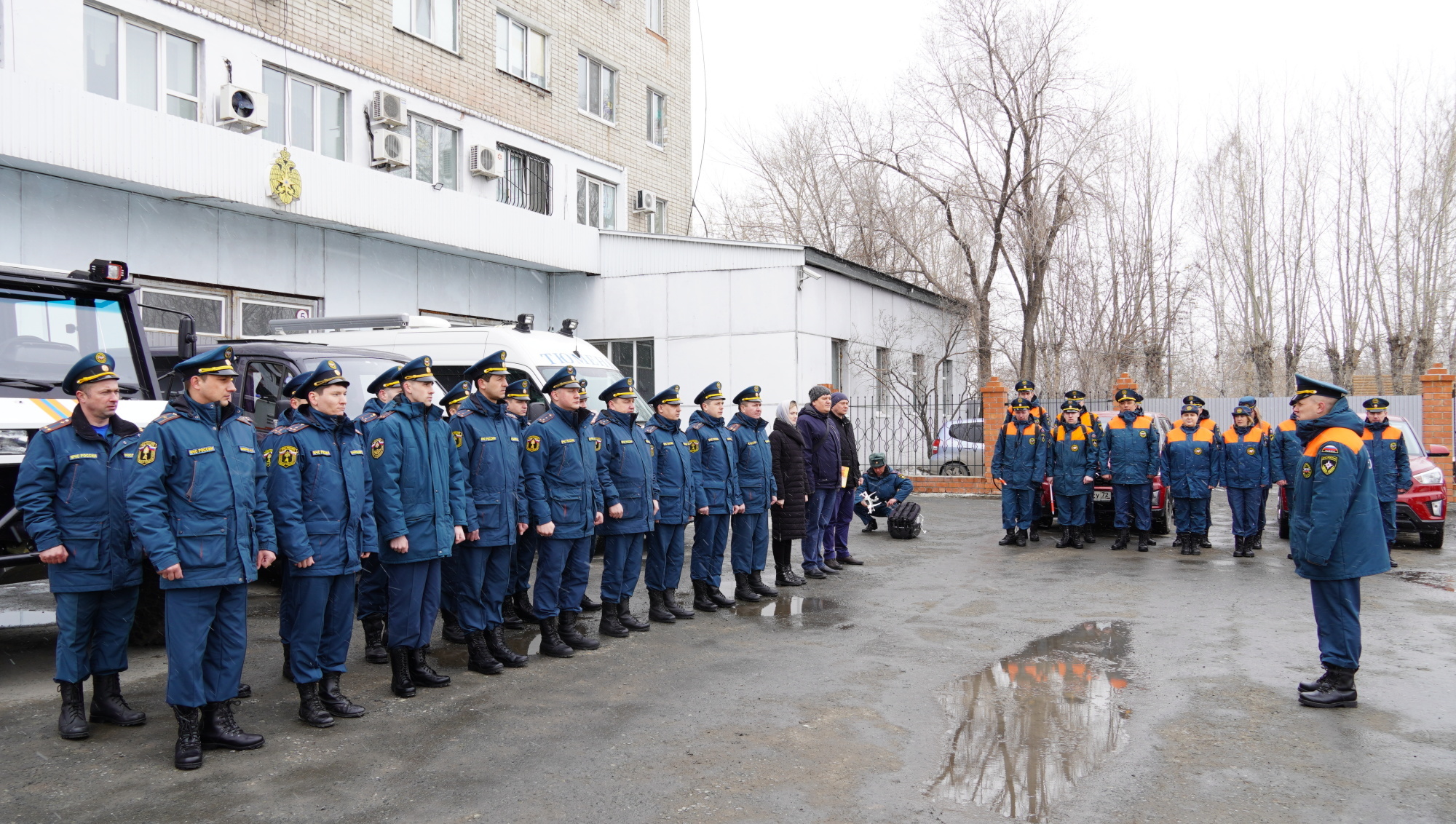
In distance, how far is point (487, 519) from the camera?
6.60m

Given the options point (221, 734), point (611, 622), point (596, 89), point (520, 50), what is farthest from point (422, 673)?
point (596, 89)

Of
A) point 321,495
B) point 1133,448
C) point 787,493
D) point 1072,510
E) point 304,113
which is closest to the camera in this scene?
point 321,495

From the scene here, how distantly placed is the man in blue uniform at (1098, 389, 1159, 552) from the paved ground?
12.2ft

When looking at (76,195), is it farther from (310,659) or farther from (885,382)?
(885,382)

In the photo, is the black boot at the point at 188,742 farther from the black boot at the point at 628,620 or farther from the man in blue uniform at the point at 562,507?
the black boot at the point at 628,620

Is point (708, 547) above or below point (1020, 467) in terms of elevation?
below

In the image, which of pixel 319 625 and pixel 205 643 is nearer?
pixel 205 643

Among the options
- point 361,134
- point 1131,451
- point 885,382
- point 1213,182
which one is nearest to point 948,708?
point 1131,451

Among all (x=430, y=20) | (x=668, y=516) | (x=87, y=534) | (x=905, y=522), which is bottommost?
(x=905, y=522)

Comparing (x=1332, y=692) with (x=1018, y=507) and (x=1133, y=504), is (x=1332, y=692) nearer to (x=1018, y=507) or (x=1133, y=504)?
(x=1133, y=504)

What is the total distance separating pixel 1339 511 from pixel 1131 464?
253 inches

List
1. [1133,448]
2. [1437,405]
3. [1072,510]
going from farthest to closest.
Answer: [1437,405] → [1072,510] → [1133,448]

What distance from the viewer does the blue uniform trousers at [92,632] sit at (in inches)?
206

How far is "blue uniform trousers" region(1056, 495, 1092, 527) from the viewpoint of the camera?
12445 mm
